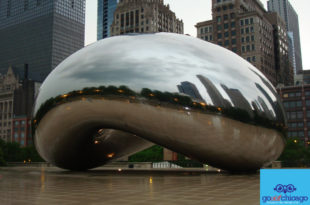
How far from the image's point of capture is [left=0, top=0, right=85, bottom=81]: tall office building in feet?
595

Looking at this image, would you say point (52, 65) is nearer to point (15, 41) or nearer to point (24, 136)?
point (15, 41)

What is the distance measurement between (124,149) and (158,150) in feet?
154

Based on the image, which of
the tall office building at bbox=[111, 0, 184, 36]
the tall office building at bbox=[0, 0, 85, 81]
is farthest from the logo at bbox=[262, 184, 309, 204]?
the tall office building at bbox=[0, 0, 85, 81]

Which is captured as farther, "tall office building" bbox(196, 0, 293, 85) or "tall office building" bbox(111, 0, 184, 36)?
"tall office building" bbox(111, 0, 184, 36)

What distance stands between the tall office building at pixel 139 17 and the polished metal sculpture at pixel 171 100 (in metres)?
106

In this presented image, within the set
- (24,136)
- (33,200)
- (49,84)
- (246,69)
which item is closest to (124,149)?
(49,84)

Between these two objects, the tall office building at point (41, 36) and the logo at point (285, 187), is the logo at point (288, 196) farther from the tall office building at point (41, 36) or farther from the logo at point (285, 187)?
the tall office building at point (41, 36)

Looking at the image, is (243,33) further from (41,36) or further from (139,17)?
(41,36)

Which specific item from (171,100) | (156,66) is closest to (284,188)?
(171,100)

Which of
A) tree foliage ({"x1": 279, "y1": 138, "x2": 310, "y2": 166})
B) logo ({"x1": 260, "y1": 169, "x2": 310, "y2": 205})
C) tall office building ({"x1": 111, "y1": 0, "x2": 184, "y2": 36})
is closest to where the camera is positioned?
logo ({"x1": 260, "y1": 169, "x2": 310, "y2": 205})

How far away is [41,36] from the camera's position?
602ft

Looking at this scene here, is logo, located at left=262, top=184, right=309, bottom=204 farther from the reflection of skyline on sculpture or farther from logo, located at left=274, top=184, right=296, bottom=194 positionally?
the reflection of skyline on sculpture

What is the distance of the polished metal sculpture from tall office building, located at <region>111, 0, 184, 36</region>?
106068 millimetres

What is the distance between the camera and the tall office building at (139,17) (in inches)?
4688
